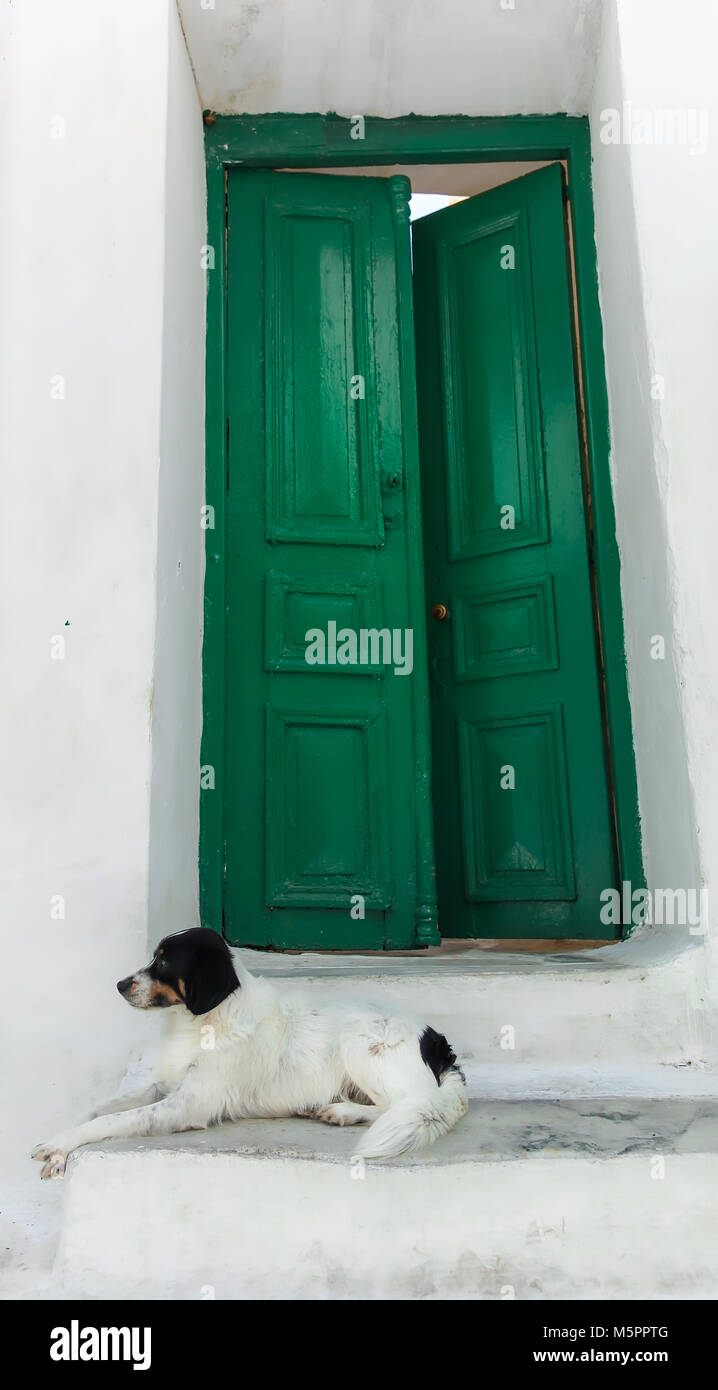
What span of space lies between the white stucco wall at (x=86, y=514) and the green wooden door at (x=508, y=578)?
3.84 feet

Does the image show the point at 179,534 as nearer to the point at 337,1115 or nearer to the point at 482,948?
the point at 482,948

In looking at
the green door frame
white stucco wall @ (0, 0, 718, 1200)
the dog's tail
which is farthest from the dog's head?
the green door frame

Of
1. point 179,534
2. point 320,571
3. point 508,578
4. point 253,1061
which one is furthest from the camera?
point 508,578

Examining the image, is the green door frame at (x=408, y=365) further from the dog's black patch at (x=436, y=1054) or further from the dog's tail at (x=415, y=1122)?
the dog's tail at (x=415, y=1122)

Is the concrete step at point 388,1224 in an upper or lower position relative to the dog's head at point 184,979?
lower

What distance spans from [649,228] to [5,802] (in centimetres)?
304

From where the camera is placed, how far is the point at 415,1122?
2438 millimetres

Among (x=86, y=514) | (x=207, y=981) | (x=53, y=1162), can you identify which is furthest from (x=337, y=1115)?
(x=86, y=514)

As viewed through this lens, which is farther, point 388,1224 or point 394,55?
point 394,55

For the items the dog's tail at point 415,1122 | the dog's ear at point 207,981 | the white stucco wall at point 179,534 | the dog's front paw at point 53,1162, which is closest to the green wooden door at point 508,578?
the white stucco wall at point 179,534

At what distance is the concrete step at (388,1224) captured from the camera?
7.46ft

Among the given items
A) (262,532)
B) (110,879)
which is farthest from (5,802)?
(262,532)

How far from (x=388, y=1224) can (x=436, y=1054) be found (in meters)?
0.50
